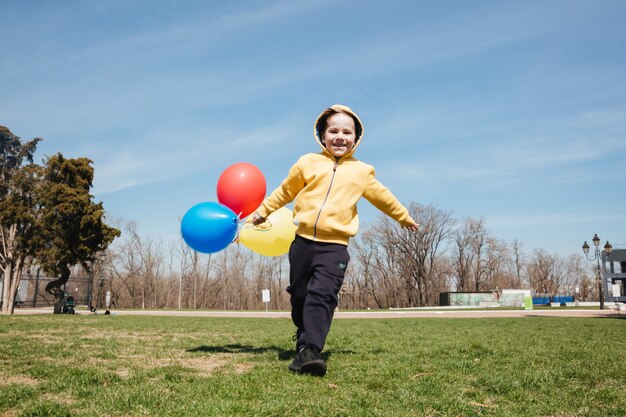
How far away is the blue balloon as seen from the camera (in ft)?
18.6

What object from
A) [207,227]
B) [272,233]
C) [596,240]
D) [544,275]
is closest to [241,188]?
[272,233]

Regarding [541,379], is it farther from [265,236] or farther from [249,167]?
[249,167]

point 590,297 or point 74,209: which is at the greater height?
point 74,209

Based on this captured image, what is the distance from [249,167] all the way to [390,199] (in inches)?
102

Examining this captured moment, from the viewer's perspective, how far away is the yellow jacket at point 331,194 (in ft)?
15.0

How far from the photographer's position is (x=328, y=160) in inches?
193

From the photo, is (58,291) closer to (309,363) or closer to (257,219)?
(257,219)

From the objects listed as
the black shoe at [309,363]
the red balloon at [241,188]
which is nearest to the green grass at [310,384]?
the black shoe at [309,363]

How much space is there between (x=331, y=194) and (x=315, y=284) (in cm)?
93

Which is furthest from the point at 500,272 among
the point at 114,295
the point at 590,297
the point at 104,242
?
the point at 104,242

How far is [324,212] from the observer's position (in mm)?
4566

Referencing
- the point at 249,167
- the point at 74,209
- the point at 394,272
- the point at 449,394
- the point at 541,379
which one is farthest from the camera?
the point at 394,272

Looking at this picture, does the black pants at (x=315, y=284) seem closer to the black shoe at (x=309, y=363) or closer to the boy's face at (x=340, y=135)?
the black shoe at (x=309, y=363)

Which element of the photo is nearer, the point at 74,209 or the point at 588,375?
the point at 588,375
